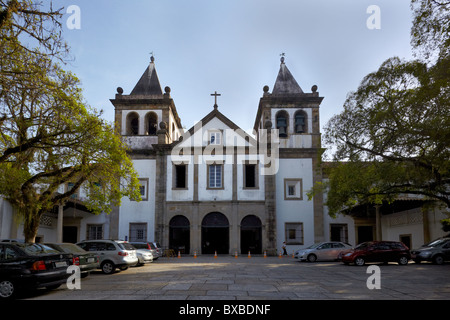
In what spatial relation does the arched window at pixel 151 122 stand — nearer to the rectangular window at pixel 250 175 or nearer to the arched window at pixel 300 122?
the rectangular window at pixel 250 175

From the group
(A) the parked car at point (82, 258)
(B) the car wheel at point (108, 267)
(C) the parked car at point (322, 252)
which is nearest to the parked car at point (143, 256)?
(B) the car wheel at point (108, 267)

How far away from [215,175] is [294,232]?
7843 millimetres

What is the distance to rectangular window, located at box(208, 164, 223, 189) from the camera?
1372 inches

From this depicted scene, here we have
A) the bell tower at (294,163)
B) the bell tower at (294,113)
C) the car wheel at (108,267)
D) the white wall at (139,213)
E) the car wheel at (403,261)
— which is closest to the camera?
the car wheel at (108,267)

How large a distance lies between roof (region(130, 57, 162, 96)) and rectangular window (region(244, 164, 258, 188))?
10.5m

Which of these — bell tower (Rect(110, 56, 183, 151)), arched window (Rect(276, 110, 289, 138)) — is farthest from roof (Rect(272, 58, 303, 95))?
bell tower (Rect(110, 56, 183, 151))

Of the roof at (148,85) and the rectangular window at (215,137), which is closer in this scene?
the rectangular window at (215,137)

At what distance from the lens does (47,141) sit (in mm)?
12953

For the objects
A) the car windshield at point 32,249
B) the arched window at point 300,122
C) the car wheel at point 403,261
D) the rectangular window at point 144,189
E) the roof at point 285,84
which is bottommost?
the car wheel at point 403,261

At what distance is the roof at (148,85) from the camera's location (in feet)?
125

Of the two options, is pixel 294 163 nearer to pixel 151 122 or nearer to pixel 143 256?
pixel 151 122

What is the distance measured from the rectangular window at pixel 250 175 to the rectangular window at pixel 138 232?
9012 millimetres

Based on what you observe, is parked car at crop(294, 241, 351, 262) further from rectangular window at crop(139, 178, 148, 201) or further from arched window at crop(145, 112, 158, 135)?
arched window at crop(145, 112, 158, 135)

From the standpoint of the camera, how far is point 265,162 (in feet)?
114
